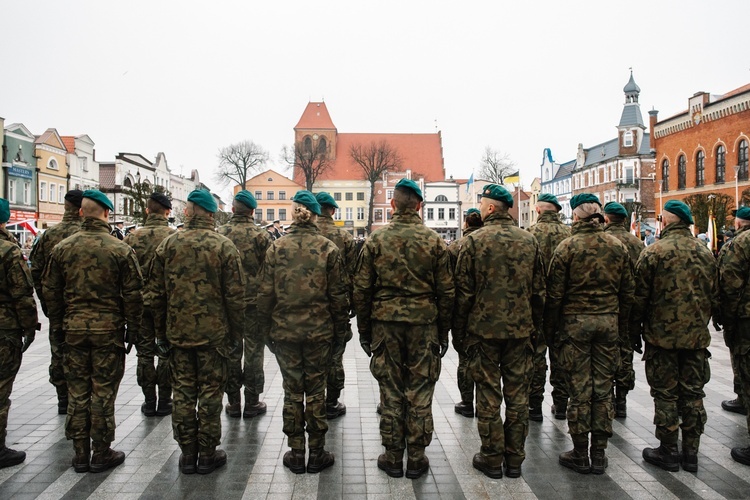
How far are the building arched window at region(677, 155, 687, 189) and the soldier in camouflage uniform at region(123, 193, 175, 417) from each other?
5324cm

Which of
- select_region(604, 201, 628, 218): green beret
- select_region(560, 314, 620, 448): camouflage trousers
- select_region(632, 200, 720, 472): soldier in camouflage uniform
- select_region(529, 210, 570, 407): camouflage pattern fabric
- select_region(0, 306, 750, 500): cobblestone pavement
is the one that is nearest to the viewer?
select_region(0, 306, 750, 500): cobblestone pavement

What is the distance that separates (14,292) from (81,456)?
168 centimetres

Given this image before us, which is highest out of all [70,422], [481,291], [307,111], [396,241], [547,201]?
[307,111]

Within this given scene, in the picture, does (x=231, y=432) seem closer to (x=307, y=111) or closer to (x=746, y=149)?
(x=746, y=149)

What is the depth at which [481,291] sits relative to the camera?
504 centimetres

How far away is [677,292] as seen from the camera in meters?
5.27

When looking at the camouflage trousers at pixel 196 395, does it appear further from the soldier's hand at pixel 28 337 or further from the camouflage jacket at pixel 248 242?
the camouflage jacket at pixel 248 242

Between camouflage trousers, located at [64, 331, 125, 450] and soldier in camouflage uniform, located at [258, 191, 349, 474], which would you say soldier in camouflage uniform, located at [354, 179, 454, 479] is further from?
camouflage trousers, located at [64, 331, 125, 450]

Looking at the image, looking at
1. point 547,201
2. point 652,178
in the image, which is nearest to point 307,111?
point 652,178

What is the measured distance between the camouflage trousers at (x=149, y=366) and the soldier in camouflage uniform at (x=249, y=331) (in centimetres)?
82

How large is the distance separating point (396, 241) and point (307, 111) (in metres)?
92.7

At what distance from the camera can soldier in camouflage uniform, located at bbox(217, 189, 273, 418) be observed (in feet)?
21.8

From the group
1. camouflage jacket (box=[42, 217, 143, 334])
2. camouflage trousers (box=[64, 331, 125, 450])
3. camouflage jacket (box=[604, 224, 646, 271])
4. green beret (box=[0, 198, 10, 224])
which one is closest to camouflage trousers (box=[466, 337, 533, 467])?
camouflage jacket (box=[604, 224, 646, 271])

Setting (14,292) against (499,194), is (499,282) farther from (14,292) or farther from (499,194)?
(14,292)
